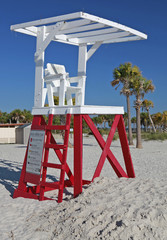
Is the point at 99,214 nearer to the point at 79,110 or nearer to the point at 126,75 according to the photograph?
the point at 79,110

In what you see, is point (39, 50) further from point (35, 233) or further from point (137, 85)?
point (137, 85)

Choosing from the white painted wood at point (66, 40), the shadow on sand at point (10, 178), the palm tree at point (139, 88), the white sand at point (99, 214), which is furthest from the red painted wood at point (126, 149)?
the palm tree at point (139, 88)

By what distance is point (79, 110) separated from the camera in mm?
5988

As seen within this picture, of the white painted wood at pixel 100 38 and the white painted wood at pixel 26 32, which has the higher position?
the white painted wood at pixel 26 32

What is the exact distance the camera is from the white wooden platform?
6058 mm

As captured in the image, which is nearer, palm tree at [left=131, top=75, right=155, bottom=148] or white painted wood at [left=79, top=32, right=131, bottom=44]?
white painted wood at [left=79, top=32, right=131, bottom=44]

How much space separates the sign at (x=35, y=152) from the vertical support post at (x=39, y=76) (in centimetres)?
76

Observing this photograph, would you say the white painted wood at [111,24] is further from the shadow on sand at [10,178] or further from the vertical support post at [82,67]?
the shadow on sand at [10,178]

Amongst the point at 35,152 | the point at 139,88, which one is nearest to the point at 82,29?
the point at 35,152

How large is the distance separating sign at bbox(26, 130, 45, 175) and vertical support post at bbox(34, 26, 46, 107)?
30.1 inches

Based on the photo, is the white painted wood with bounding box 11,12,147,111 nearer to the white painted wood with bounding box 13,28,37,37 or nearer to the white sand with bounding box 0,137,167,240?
the white painted wood with bounding box 13,28,37,37

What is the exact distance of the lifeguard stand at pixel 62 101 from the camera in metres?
6.04

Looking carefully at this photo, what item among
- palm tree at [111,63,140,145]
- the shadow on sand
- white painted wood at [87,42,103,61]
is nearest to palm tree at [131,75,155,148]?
palm tree at [111,63,140,145]

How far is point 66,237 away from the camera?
13.8ft
